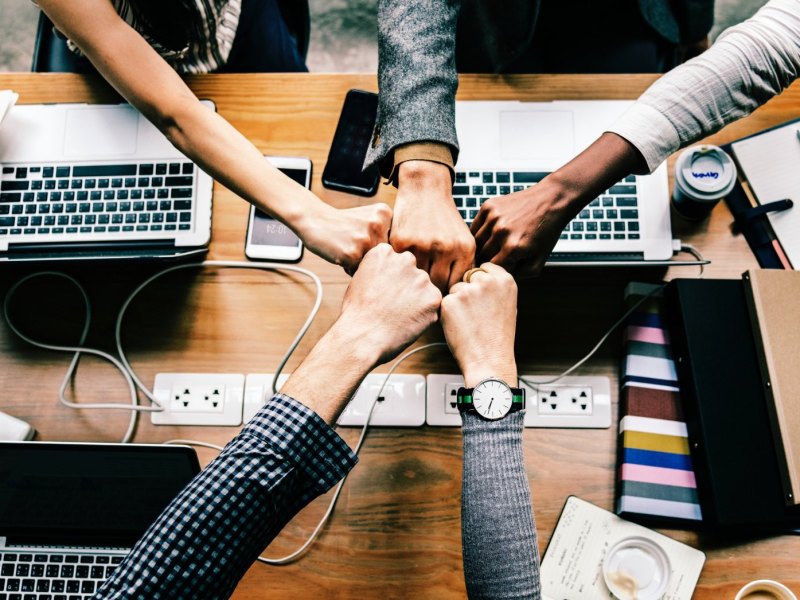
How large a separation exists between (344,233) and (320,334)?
194mm

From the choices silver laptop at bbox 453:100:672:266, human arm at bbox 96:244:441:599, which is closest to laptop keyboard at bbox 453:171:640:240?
silver laptop at bbox 453:100:672:266

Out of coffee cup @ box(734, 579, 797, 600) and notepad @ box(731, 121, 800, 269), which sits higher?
notepad @ box(731, 121, 800, 269)

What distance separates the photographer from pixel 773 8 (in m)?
0.91

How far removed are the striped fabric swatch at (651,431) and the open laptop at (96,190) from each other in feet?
2.27

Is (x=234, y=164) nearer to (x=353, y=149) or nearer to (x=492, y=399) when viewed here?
(x=353, y=149)

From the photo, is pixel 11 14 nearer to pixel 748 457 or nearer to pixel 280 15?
pixel 280 15

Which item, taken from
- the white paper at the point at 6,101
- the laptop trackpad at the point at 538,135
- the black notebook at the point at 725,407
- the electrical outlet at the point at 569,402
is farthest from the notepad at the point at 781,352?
the white paper at the point at 6,101

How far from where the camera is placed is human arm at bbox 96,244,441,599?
0.68 metres

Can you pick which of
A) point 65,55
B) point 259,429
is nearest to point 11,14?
point 65,55

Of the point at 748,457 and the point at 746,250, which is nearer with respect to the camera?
the point at 748,457

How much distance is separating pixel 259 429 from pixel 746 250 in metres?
0.81

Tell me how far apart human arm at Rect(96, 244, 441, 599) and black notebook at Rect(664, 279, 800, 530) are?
0.49 m

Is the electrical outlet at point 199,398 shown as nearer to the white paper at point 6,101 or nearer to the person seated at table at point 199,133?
the person seated at table at point 199,133

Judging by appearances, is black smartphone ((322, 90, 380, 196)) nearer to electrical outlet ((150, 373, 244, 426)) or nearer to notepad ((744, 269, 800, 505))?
electrical outlet ((150, 373, 244, 426))
